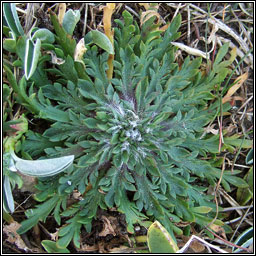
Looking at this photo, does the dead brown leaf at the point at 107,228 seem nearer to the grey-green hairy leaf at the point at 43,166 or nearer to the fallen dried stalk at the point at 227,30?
the grey-green hairy leaf at the point at 43,166

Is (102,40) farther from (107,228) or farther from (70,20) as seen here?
(107,228)

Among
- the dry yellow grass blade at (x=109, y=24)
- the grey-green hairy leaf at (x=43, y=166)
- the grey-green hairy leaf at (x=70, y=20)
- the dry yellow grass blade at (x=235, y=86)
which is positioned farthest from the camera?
the dry yellow grass blade at (x=235, y=86)

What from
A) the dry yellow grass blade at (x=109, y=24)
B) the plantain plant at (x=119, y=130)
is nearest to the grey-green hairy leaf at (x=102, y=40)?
the plantain plant at (x=119, y=130)

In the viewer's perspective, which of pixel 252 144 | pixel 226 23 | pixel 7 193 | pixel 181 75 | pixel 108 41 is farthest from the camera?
pixel 226 23

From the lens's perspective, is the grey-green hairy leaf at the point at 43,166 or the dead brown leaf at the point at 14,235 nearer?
the grey-green hairy leaf at the point at 43,166

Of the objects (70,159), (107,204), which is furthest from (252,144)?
(70,159)

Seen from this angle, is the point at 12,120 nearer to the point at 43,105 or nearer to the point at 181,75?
the point at 43,105

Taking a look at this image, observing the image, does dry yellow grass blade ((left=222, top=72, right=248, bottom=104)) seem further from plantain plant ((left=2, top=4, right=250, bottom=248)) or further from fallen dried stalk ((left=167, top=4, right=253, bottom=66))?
plantain plant ((left=2, top=4, right=250, bottom=248))

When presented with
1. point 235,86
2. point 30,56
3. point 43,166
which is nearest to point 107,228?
point 43,166
